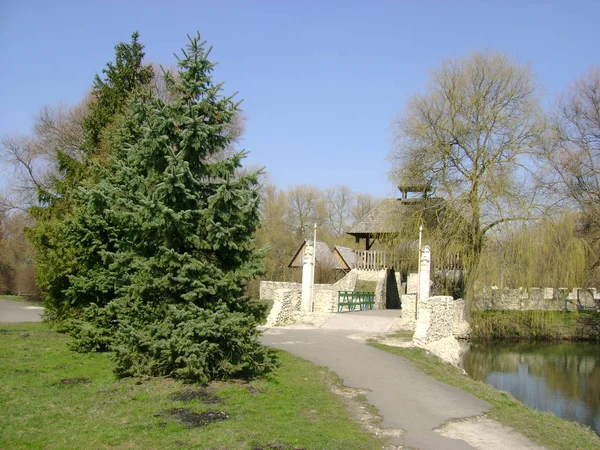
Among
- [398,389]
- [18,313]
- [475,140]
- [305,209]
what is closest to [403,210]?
[475,140]

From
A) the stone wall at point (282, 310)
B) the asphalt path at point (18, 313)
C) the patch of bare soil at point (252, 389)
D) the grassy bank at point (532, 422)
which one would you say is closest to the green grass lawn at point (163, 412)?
the patch of bare soil at point (252, 389)

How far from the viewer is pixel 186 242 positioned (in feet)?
31.4

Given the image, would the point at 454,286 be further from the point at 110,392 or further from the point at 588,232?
the point at 110,392

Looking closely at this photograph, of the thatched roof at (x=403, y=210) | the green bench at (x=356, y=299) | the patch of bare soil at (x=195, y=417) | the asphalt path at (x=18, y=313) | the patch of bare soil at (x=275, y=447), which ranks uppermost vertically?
the thatched roof at (x=403, y=210)

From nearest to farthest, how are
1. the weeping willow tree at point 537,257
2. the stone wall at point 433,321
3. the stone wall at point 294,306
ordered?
the stone wall at point 433,321, the stone wall at point 294,306, the weeping willow tree at point 537,257

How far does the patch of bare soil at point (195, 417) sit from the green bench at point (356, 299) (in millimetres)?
17090

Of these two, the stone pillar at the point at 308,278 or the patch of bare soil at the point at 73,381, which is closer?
the patch of bare soil at the point at 73,381

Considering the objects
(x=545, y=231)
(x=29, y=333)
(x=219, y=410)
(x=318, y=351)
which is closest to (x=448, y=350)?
(x=318, y=351)

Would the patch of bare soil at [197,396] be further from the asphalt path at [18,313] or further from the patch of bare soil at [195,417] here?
the asphalt path at [18,313]

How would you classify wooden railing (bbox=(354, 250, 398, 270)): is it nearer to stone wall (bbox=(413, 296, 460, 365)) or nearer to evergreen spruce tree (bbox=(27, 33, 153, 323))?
stone wall (bbox=(413, 296, 460, 365))

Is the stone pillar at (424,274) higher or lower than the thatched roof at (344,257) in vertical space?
lower

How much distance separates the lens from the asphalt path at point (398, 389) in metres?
7.40

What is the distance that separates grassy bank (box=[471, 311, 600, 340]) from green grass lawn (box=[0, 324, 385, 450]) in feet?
54.9

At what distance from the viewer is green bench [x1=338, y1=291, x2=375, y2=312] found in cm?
2571
